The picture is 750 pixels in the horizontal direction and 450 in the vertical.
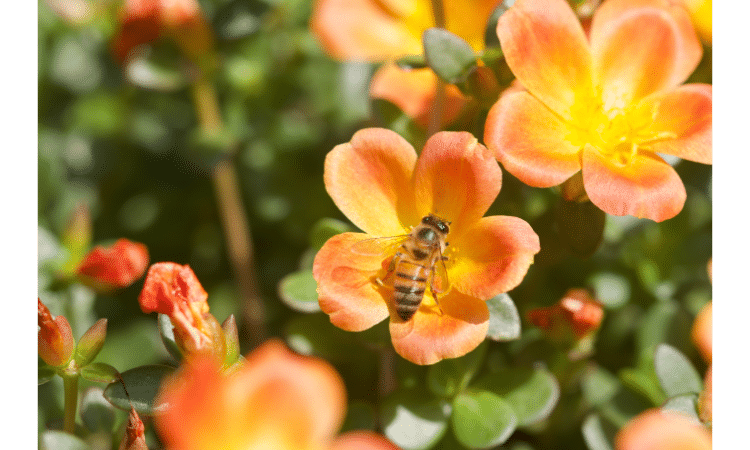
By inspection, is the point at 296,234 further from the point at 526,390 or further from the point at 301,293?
the point at 526,390

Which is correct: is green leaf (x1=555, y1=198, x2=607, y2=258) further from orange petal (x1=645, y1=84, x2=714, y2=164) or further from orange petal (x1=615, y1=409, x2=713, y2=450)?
orange petal (x1=615, y1=409, x2=713, y2=450)

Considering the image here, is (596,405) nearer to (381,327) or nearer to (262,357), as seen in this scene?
(381,327)

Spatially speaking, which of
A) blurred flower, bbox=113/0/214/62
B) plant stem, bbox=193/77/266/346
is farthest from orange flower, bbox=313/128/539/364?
blurred flower, bbox=113/0/214/62

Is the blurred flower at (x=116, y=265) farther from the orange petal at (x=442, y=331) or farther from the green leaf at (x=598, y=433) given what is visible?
the green leaf at (x=598, y=433)

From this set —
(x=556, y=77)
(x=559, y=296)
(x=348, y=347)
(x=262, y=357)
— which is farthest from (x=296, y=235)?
(x=262, y=357)

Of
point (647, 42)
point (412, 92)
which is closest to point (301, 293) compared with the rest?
point (412, 92)
